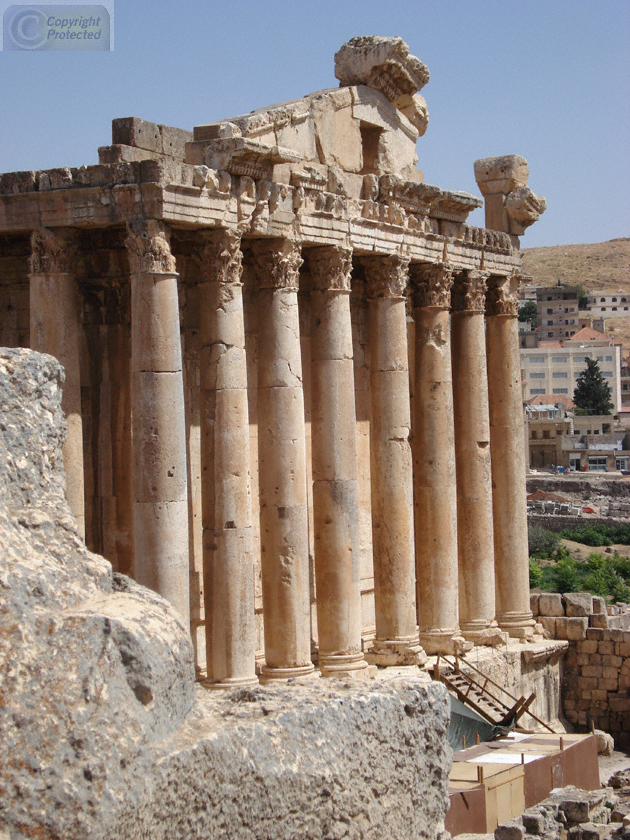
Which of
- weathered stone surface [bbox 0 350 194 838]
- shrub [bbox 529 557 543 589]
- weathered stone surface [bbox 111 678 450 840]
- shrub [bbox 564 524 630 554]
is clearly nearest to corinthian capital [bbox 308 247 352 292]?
weathered stone surface [bbox 111 678 450 840]

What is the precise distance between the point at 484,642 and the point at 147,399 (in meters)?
11.1

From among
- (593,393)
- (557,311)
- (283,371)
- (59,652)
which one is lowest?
(59,652)

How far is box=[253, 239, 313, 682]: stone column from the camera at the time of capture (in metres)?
19.7

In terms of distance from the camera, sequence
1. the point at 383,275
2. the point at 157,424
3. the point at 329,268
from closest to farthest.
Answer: the point at 157,424, the point at 329,268, the point at 383,275

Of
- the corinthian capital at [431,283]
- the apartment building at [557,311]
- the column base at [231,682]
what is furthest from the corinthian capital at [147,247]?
the apartment building at [557,311]

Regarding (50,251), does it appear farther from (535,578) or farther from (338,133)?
(535,578)

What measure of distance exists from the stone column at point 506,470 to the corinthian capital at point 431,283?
10.1 ft

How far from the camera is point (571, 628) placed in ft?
92.8

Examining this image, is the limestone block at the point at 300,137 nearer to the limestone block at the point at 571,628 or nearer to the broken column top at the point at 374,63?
the broken column top at the point at 374,63

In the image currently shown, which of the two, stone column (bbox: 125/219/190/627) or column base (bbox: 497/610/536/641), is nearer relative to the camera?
stone column (bbox: 125/219/190/627)

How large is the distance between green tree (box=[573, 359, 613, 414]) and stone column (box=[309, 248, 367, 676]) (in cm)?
9442

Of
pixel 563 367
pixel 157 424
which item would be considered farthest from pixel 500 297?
pixel 563 367

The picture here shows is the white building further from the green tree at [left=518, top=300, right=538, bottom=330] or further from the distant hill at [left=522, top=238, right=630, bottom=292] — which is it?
the distant hill at [left=522, top=238, right=630, bottom=292]

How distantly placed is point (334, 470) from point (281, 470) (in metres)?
1.70
